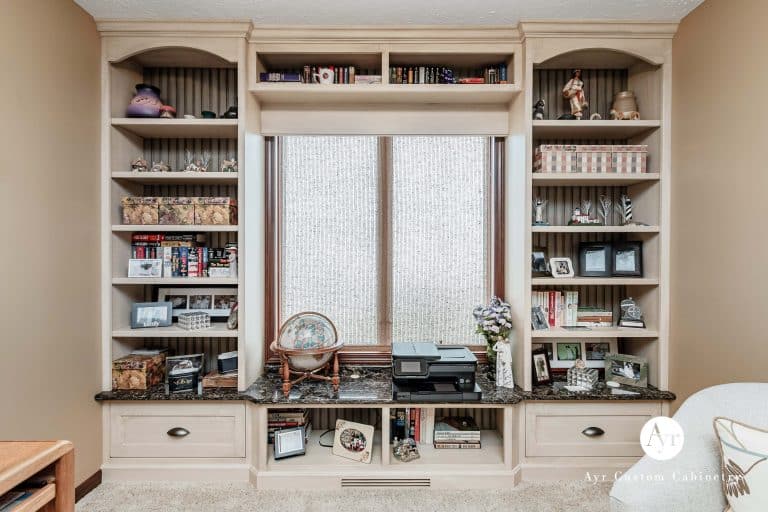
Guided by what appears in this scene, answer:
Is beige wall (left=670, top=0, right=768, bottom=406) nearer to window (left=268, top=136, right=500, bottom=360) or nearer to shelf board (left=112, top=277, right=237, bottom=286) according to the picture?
window (left=268, top=136, right=500, bottom=360)

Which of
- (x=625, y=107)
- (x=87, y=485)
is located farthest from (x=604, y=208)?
(x=87, y=485)

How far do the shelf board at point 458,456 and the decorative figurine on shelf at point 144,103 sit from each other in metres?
2.39

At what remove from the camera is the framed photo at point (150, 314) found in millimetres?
2545

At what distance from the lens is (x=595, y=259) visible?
268cm

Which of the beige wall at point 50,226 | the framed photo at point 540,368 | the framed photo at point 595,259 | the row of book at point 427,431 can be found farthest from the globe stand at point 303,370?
the framed photo at point 595,259

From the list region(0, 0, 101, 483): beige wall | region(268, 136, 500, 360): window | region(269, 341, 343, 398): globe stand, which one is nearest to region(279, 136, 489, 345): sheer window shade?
region(268, 136, 500, 360): window

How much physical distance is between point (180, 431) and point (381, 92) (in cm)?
224

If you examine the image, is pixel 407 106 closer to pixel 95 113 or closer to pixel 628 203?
pixel 628 203

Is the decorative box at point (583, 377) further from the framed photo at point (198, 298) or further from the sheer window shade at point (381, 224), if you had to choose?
the framed photo at point (198, 298)

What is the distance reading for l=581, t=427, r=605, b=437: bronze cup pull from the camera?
2.40 meters

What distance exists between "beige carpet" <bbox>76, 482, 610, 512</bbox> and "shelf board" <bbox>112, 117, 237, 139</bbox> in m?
2.03

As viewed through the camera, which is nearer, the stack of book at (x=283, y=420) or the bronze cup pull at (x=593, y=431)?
the bronze cup pull at (x=593, y=431)

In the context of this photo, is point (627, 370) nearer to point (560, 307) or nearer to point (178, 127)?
point (560, 307)

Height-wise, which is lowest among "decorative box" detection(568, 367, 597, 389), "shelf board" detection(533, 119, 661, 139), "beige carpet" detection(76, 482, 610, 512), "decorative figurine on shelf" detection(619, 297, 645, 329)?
"beige carpet" detection(76, 482, 610, 512)
